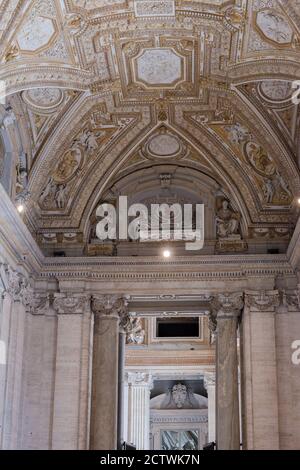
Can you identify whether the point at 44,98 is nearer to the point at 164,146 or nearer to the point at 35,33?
the point at 35,33

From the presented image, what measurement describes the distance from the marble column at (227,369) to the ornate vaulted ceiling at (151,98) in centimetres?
195

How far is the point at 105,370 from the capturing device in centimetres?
2003

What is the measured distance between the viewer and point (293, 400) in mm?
19109

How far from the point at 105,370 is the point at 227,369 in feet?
9.30

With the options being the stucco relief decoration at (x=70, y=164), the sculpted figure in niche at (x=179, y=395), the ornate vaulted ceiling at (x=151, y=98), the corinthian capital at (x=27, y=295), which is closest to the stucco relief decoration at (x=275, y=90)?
the ornate vaulted ceiling at (x=151, y=98)

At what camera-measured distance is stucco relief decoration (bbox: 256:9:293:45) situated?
16172 mm

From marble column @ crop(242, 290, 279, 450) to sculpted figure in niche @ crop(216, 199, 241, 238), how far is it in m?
1.82

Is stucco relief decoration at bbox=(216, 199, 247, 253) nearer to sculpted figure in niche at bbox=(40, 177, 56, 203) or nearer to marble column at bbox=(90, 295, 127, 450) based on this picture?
marble column at bbox=(90, 295, 127, 450)

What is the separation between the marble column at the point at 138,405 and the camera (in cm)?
2733

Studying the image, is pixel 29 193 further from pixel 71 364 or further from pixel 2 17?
pixel 2 17

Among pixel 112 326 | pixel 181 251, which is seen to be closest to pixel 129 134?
pixel 181 251

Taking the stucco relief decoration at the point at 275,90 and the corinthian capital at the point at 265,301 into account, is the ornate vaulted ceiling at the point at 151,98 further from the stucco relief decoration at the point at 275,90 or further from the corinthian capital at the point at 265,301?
the corinthian capital at the point at 265,301

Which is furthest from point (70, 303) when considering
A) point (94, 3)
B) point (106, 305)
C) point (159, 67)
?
point (94, 3)

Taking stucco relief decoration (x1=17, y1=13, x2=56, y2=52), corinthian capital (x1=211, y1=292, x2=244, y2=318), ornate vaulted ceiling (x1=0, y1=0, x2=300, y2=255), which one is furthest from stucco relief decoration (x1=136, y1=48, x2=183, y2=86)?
corinthian capital (x1=211, y1=292, x2=244, y2=318)
